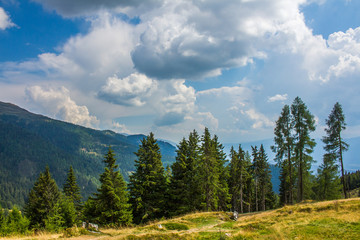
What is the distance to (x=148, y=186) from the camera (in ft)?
108

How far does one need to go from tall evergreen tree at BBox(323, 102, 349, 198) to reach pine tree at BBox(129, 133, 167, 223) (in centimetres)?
2797

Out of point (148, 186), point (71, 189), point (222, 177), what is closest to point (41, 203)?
point (71, 189)

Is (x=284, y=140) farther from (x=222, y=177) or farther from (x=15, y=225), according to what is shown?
(x=15, y=225)

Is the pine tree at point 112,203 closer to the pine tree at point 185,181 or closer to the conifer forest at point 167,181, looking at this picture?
the conifer forest at point 167,181

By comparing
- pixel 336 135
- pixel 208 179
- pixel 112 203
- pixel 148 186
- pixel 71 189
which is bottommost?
pixel 71 189

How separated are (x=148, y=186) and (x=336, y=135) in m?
31.2

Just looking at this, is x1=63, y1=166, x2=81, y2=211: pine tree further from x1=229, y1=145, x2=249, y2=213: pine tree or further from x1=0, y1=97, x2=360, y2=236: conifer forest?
x1=229, y1=145, x2=249, y2=213: pine tree

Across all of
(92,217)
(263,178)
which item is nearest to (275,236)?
(92,217)

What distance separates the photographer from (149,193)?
32938 millimetres

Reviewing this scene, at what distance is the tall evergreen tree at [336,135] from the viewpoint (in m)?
35.0

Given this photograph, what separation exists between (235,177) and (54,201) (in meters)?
35.9

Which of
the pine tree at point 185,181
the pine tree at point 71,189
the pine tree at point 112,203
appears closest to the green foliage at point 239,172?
the pine tree at point 185,181

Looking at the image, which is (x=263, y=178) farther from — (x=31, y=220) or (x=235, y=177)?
(x=31, y=220)

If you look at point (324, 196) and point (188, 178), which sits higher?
point (188, 178)
